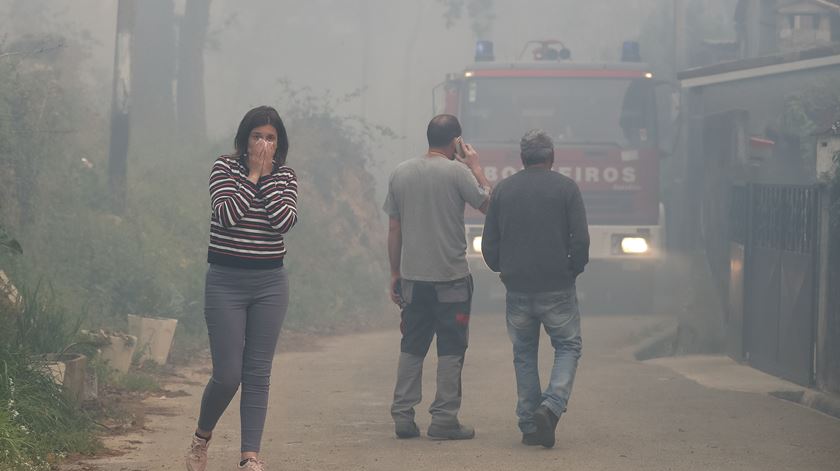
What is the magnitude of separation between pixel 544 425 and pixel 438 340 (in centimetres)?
90

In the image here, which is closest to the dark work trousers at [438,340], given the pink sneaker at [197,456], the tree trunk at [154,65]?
the pink sneaker at [197,456]

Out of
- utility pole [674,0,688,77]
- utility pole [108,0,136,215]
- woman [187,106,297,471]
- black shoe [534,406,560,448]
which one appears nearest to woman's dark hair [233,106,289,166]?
woman [187,106,297,471]

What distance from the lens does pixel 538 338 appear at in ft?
25.1

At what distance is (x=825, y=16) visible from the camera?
20375mm

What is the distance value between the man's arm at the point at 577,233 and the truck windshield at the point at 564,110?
29.3ft

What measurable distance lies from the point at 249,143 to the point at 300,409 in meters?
3.53

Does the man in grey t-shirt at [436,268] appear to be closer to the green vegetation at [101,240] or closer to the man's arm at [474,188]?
the man's arm at [474,188]

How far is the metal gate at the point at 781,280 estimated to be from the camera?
10.4m

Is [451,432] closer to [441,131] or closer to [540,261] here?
[540,261]

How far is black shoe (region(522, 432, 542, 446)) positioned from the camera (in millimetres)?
7355

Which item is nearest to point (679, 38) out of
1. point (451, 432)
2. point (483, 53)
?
point (483, 53)

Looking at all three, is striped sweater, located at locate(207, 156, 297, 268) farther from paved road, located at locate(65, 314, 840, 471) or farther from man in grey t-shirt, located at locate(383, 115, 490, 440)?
man in grey t-shirt, located at locate(383, 115, 490, 440)

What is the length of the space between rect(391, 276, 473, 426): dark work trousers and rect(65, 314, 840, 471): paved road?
234 mm

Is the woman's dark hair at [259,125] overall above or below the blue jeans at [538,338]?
above
